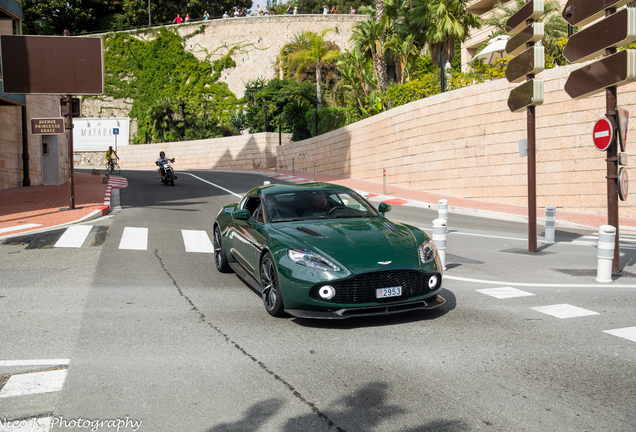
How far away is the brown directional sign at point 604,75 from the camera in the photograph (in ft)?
26.3

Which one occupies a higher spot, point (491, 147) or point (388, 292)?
point (491, 147)

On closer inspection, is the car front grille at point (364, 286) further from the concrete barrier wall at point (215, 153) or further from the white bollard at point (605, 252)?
the concrete barrier wall at point (215, 153)

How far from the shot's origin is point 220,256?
338 inches

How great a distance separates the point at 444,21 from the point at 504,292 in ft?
81.0

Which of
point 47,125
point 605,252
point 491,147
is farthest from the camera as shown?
point 491,147

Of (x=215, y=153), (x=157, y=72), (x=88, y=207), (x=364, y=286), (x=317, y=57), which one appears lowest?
(x=364, y=286)

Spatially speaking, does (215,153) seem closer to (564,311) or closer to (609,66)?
(609,66)

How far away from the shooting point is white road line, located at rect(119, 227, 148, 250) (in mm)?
10883

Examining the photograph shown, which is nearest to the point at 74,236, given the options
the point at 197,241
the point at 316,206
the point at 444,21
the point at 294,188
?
the point at 197,241

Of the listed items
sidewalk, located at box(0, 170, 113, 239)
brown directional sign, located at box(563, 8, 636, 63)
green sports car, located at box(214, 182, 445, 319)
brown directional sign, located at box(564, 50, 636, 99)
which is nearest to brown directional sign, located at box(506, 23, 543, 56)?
brown directional sign, located at box(563, 8, 636, 63)

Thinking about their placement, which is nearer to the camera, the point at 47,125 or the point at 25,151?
the point at 47,125

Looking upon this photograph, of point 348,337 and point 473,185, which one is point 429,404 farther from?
point 473,185

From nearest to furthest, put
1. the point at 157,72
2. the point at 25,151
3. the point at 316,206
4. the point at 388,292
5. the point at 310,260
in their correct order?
the point at 388,292 < the point at 310,260 < the point at 316,206 < the point at 25,151 < the point at 157,72

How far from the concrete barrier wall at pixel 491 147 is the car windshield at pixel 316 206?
1229 cm
